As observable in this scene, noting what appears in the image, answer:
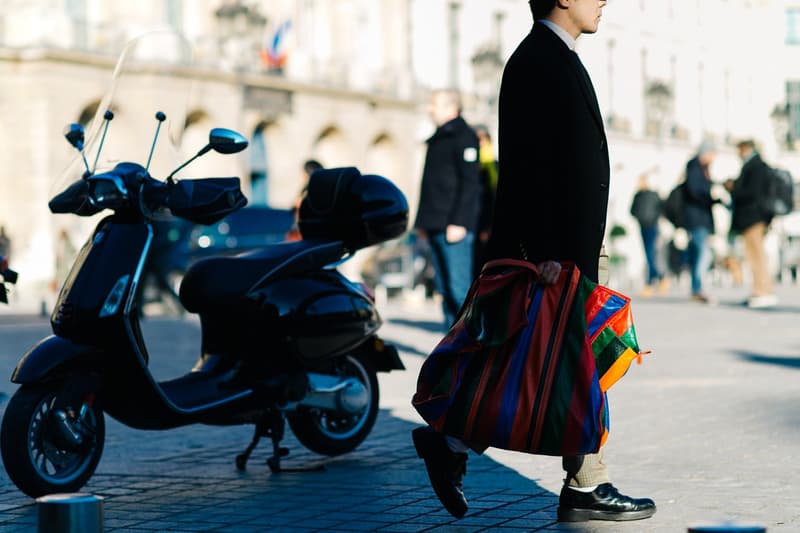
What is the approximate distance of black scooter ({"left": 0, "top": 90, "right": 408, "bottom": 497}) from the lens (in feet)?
20.1

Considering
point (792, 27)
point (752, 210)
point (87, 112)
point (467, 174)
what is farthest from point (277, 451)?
point (792, 27)

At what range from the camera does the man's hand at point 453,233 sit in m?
11.5

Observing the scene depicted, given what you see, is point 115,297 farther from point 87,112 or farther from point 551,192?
point 87,112

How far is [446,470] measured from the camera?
535cm

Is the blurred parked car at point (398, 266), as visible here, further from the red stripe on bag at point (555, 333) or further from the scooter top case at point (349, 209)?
the red stripe on bag at point (555, 333)

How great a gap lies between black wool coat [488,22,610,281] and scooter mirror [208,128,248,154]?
4.56 feet

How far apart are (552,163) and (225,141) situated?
159 cm

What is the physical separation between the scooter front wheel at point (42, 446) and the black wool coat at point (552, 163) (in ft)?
5.80

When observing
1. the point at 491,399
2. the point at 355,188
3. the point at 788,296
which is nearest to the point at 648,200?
the point at 788,296

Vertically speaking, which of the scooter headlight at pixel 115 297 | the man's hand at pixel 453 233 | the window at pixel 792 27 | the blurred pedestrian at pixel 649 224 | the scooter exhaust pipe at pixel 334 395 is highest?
the window at pixel 792 27

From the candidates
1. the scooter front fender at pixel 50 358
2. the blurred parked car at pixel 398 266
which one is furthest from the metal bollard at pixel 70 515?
the blurred parked car at pixel 398 266

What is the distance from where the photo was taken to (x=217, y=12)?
1510 inches

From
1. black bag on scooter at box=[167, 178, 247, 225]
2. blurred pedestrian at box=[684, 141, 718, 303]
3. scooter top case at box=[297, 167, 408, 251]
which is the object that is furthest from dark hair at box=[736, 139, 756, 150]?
black bag on scooter at box=[167, 178, 247, 225]

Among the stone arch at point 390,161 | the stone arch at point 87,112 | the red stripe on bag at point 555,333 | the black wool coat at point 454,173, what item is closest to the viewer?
the red stripe on bag at point 555,333
